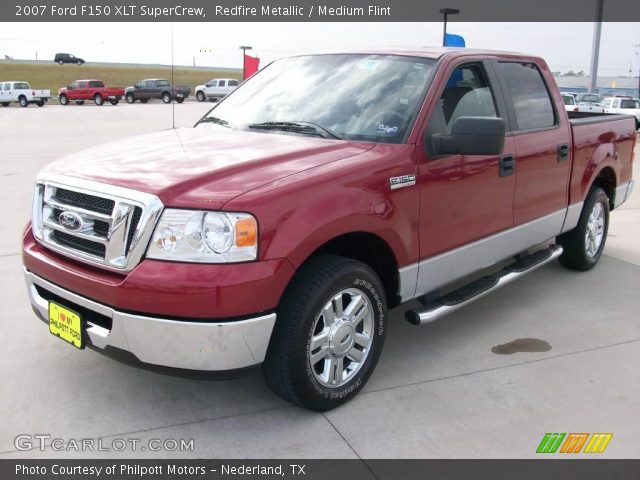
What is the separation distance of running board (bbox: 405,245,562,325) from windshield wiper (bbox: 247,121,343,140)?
1.16 metres

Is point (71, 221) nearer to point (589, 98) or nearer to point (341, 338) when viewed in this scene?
point (341, 338)

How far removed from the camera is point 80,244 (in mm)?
3055

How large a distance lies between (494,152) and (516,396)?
4.52 feet

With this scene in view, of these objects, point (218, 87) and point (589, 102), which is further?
point (218, 87)

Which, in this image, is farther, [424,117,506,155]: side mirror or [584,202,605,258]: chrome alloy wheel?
[584,202,605,258]: chrome alloy wheel

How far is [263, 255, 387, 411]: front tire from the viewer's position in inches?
116

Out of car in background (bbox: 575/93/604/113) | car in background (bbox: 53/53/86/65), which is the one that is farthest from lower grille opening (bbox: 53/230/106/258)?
car in background (bbox: 53/53/86/65)

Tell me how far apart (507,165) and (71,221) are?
276 cm

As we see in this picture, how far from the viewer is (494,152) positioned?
3434 mm

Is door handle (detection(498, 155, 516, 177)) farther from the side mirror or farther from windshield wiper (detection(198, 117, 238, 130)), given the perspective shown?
windshield wiper (detection(198, 117, 238, 130))

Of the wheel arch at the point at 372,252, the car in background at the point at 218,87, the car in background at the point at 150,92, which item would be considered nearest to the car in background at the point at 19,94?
the car in background at the point at 150,92

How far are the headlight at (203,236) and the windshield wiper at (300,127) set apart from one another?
108cm

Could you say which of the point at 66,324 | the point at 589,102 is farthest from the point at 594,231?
the point at 589,102
